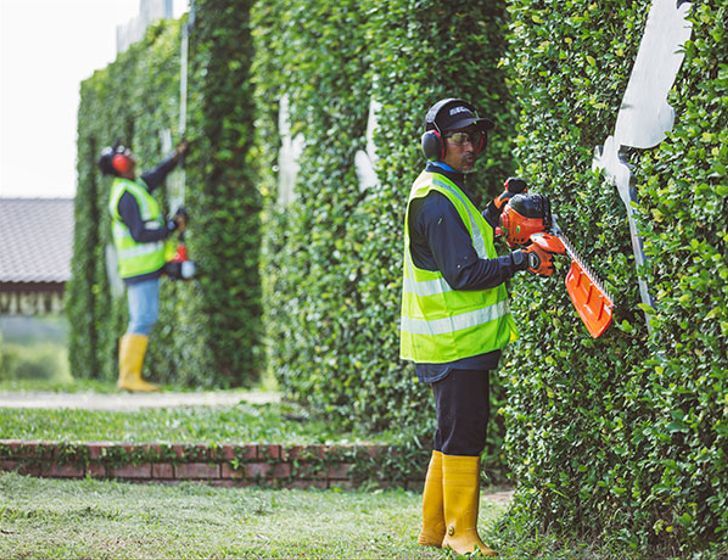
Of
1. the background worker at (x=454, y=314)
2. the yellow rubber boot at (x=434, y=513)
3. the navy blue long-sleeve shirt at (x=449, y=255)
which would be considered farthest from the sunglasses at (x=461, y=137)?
the yellow rubber boot at (x=434, y=513)

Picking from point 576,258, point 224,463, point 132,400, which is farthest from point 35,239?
point 576,258

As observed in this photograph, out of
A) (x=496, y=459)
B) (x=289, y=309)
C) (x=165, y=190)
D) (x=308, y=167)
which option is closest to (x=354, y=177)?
(x=308, y=167)

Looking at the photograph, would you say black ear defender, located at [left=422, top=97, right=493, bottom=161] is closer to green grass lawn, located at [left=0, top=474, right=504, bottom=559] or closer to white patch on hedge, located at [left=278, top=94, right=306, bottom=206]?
green grass lawn, located at [left=0, top=474, right=504, bottom=559]

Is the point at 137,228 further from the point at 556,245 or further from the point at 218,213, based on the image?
→ the point at 556,245

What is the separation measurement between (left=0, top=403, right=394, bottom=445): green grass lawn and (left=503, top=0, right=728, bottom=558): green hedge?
2.71 meters

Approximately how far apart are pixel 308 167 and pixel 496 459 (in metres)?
2.94

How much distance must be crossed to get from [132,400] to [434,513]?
251 inches

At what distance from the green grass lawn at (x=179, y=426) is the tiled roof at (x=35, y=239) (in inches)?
639

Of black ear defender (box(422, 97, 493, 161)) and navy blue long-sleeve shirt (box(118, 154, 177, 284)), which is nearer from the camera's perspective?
black ear defender (box(422, 97, 493, 161))

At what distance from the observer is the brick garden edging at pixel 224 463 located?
7.42 m

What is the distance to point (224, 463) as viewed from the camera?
7.63 m

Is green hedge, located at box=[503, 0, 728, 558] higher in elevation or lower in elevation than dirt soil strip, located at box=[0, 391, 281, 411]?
higher

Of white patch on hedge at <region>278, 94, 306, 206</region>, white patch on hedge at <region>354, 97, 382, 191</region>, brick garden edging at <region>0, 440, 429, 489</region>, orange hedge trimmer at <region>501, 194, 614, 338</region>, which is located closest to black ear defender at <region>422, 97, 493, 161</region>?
orange hedge trimmer at <region>501, 194, 614, 338</region>

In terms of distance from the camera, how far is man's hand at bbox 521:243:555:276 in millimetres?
5047
